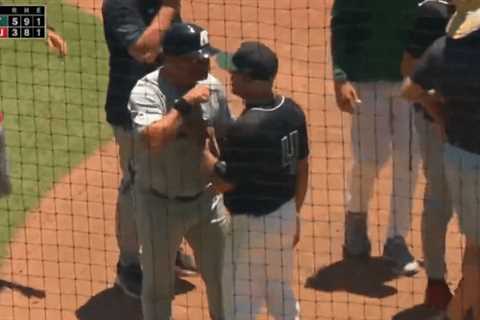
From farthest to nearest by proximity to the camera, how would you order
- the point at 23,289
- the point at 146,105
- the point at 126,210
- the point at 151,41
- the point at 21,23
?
the point at 21,23
the point at 23,289
the point at 126,210
the point at 151,41
the point at 146,105

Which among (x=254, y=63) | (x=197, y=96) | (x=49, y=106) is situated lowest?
(x=49, y=106)

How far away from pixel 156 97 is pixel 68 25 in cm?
420

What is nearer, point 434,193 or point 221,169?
point 221,169

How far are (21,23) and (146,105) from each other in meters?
3.61

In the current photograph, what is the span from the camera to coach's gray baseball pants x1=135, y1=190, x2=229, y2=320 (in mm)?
5730

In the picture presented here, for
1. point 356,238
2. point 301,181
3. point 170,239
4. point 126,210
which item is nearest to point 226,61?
point 301,181

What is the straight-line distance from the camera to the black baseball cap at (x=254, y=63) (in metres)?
5.47

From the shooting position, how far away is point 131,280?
6.38m

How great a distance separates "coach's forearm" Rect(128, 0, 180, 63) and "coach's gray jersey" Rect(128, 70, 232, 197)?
0.31 metres

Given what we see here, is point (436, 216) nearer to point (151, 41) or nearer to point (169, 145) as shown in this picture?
point (169, 145)

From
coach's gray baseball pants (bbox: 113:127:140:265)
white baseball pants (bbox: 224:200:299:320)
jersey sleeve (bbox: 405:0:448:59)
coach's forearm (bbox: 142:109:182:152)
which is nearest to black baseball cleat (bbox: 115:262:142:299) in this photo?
coach's gray baseball pants (bbox: 113:127:140:265)

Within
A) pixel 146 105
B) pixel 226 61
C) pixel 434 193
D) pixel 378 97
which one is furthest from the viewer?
pixel 378 97

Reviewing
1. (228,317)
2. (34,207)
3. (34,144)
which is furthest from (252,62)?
(34,144)

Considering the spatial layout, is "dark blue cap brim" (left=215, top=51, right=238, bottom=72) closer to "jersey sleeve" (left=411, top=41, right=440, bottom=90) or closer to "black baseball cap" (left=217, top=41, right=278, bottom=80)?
"black baseball cap" (left=217, top=41, right=278, bottom=80)
